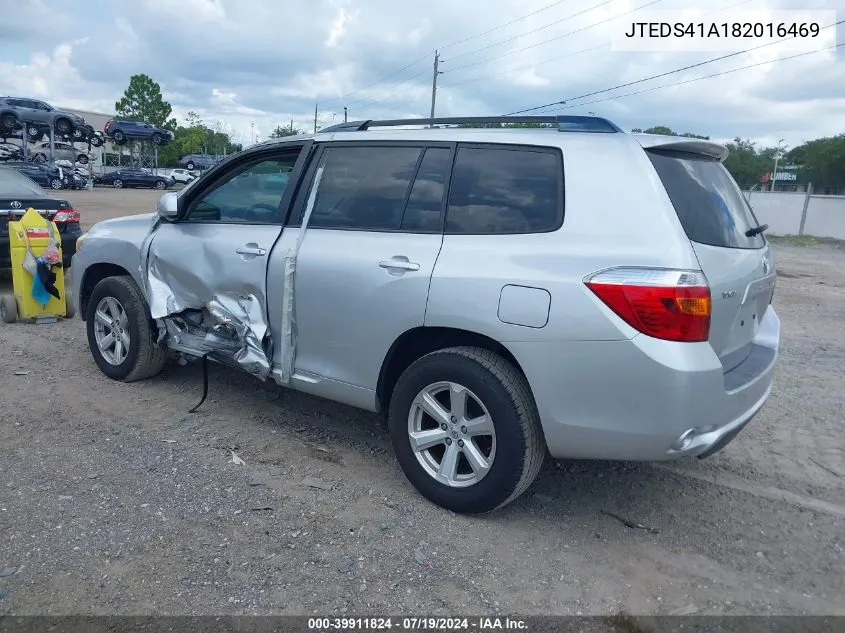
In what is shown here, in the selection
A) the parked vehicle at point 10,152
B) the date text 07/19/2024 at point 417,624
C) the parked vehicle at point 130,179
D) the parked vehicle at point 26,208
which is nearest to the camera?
the date text 07/19/2024 at point 417,624

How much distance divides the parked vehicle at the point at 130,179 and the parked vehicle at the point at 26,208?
128 ft

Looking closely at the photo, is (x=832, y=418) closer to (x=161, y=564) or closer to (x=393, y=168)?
(x=393, y=168)

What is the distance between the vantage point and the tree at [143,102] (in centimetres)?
7269

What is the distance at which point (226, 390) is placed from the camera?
510 cm

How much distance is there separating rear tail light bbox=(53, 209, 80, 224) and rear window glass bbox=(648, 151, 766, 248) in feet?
24.7

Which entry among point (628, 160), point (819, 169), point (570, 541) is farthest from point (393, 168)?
point (819, 169)

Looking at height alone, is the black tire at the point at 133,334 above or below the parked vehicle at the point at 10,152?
below

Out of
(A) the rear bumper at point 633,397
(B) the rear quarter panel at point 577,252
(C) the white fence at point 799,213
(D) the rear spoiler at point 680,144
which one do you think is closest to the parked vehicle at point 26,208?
(B) the rear quarter panel at point 577,252

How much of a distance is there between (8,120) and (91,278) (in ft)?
107

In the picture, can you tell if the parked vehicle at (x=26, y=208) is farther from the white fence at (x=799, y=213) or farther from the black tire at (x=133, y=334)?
the white fence at (x=799, y=213)

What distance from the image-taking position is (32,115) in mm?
32438

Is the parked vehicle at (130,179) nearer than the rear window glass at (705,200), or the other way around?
the rear window glass at (705,200)

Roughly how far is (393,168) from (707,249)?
5.48ft

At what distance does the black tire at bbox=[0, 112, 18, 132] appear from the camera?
3173cm
